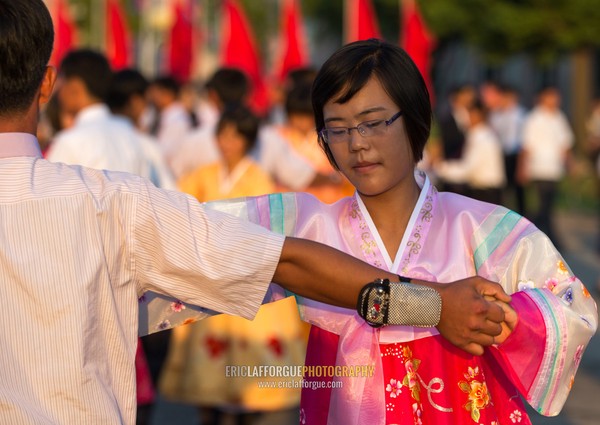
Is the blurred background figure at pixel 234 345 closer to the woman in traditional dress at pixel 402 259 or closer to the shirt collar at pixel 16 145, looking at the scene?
the woman in traditional dress at pixel 402 259

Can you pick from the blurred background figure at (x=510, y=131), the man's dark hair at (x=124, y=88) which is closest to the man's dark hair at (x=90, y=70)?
the man's dark hair at (x=124, y=88)

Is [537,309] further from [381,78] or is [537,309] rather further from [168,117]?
[168,117]

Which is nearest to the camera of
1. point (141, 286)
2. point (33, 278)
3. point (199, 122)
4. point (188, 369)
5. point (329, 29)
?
point (33, 278)

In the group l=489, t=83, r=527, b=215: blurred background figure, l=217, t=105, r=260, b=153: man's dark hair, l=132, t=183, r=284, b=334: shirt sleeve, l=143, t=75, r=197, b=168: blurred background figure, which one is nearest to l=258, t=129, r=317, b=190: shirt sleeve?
l=217, t=105, r=260, b=153: man's dark hair

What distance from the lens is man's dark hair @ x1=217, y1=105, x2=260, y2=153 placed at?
6.88 meters

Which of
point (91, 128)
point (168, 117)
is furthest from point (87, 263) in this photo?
point (168, 117)

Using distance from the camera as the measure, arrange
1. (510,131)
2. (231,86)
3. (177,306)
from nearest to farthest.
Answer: (177,306), (231,86), (510,131)

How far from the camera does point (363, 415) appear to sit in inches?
128

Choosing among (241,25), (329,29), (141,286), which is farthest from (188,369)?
(329,29)

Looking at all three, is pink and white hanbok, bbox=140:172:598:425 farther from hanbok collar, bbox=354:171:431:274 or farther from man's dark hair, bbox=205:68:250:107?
man's dark hair, bbox=205:68:250:107

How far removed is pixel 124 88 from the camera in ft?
24.8

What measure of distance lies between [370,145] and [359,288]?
600mm

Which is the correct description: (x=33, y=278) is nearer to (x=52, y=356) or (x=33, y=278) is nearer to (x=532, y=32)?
(x=52, y=356)

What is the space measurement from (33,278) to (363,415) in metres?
1.15
